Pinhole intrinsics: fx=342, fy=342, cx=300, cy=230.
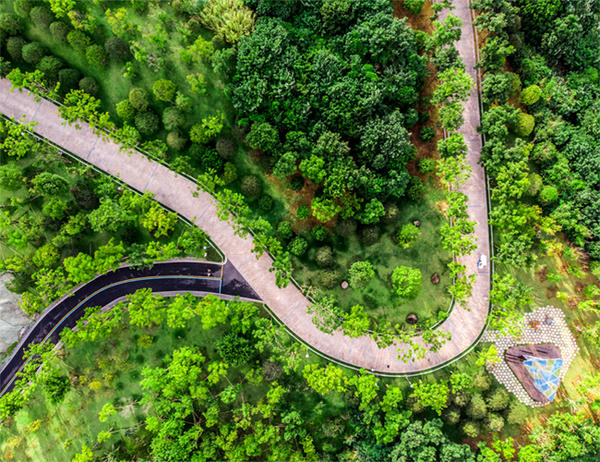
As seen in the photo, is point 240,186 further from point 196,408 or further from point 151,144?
point 196,408

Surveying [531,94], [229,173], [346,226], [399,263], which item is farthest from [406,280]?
[531,94]

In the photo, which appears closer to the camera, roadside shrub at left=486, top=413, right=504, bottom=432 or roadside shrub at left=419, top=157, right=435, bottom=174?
roadside shrub at left=486, top=413, right=504, bottom=432

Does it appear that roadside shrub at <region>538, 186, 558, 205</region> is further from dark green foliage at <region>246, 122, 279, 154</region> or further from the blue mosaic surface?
dark green foliage at <region>246, 122, 279, 154</region>

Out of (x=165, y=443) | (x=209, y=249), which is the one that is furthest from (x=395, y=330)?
(x=165, y=443)

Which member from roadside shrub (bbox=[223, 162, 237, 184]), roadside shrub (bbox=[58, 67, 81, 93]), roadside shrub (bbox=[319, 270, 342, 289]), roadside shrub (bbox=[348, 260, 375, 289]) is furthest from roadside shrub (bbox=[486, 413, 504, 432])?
roadside shrub (bbox=[58, 67, 81, 93])

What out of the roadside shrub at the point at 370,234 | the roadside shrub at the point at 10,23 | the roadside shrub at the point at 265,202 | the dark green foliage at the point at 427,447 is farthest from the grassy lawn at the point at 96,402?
the roadside shrub at the point at 10,23

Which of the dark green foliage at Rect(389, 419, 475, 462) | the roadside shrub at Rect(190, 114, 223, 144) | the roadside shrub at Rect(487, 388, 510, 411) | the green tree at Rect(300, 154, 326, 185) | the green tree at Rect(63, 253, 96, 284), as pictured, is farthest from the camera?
the roadside shrub at Rect(487, 388, 510, 411)
